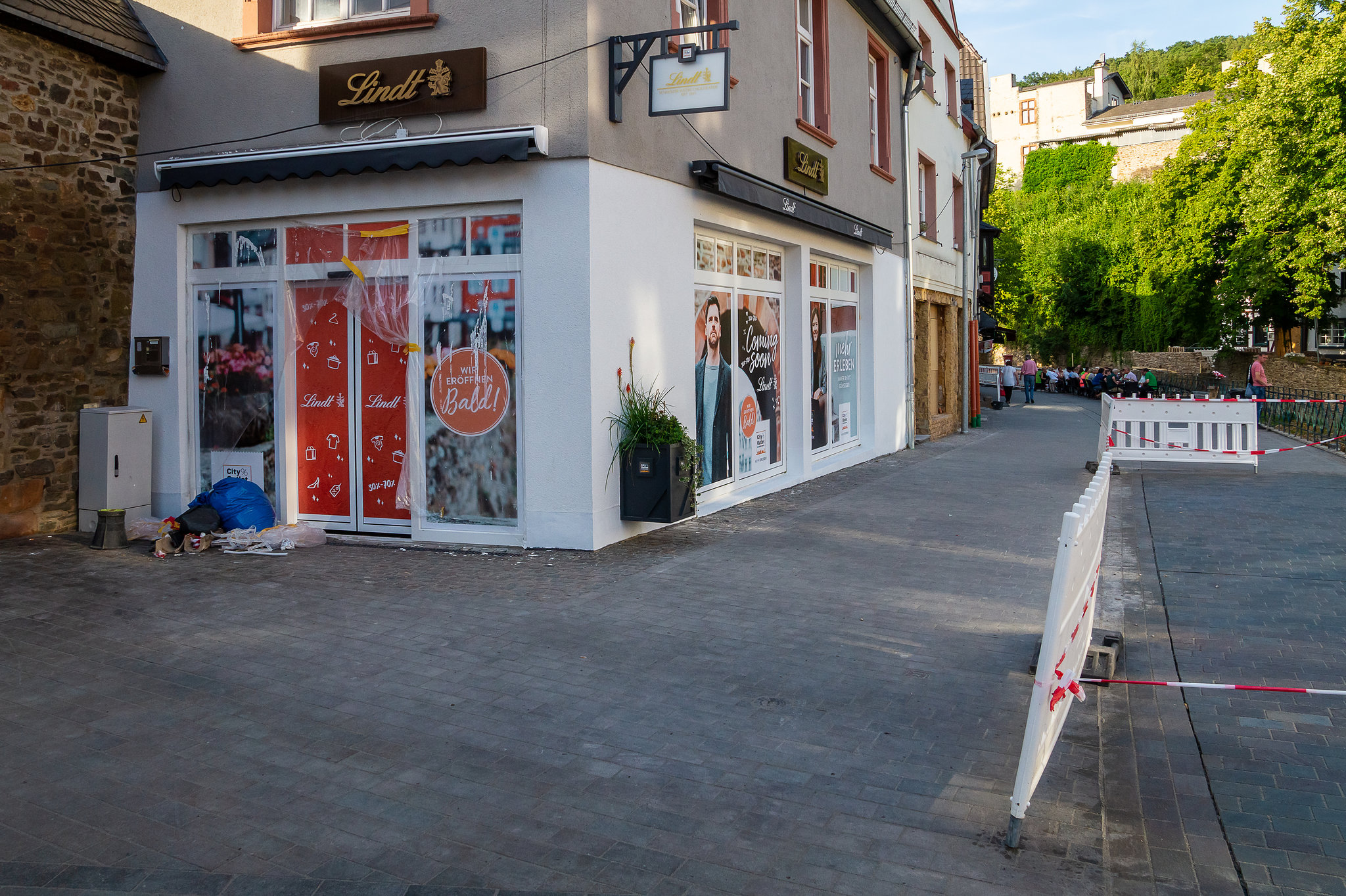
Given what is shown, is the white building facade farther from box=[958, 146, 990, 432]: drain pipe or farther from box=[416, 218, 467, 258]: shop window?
box=[958, 146, 990, 432]: drain pipe

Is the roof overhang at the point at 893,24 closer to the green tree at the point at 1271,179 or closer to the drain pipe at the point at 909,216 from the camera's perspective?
the drain pipe at the point at 909,216

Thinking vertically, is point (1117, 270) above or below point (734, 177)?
above

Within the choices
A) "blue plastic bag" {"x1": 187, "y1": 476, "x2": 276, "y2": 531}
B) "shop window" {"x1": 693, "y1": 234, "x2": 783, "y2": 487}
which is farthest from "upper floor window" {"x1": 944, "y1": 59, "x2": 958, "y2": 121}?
"blue plastic bag" {"x1": 187, "y1": 476, "x2": 276, "y2": 531}

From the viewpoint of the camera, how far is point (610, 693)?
5184mm

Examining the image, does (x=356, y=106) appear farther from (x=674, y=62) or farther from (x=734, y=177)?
(x=734, y=177)

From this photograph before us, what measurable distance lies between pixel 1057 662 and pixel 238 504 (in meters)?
7.45

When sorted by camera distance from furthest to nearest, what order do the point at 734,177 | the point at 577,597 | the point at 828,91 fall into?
the point at 828,91 → the point at 734,177 → the point at 577,597

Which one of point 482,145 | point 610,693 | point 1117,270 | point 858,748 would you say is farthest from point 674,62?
point 1117,270

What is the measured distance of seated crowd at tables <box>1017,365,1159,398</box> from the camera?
36750mm

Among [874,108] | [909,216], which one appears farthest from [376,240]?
[909,216]

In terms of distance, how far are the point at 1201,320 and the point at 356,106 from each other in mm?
43976

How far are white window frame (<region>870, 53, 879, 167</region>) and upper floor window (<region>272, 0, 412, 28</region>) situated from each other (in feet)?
32.0

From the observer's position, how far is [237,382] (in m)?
9.78

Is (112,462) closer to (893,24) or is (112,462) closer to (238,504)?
(238,504)
